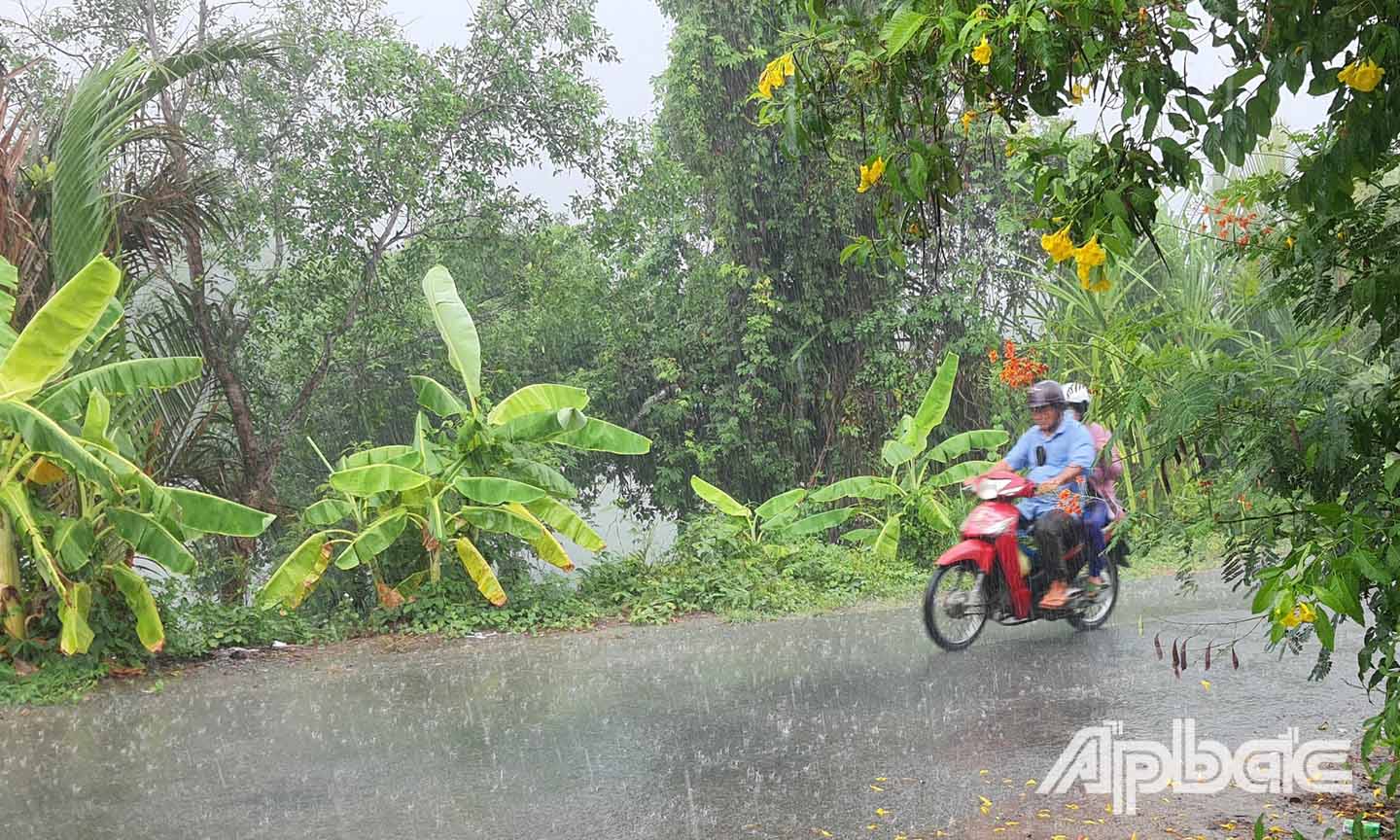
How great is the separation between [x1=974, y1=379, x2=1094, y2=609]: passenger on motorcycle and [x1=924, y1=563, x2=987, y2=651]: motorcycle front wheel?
1.43 feet

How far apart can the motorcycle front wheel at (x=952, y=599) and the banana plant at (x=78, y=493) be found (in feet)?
13.9

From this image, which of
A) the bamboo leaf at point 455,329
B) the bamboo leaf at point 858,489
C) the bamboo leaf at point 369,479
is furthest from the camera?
the bamboo leaf at point 858,489

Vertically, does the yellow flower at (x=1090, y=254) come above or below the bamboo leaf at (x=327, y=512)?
above

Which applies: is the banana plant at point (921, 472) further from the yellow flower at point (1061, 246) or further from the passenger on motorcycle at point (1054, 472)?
the yellow flower at point (1061, 246)

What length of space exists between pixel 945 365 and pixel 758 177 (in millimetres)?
4425

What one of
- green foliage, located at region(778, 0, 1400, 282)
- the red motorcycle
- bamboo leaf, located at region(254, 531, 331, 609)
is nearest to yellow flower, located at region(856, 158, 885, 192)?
green foliage, located at region(778, 0, 1400, 282)

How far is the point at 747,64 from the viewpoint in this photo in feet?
46.3

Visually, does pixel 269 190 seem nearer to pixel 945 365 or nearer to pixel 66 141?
pixel 66 141

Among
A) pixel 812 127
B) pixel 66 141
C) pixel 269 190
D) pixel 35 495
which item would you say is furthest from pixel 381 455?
pixel 812 127

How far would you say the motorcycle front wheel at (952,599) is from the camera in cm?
717

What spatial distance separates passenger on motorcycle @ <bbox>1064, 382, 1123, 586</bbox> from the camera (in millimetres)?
7535

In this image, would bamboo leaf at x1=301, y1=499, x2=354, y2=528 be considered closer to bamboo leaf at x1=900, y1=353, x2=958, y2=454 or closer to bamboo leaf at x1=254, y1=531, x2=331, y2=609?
bamboo leaf at x1=254, y1=531, x2=331, y2=609

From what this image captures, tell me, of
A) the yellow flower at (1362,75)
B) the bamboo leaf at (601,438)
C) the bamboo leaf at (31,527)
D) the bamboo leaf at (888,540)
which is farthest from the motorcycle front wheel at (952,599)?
the bamboo leaf at (31,527)

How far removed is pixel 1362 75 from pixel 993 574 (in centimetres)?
516
